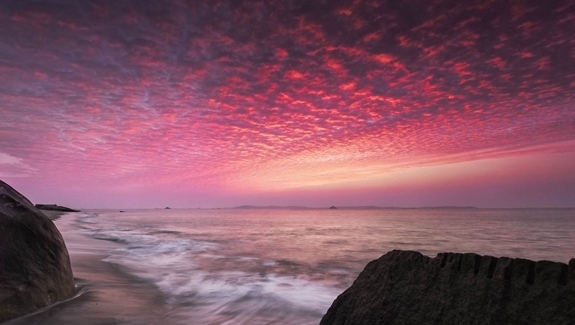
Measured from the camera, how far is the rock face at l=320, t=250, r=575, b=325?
1984mm

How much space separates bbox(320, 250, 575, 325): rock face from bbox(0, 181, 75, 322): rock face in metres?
4.19

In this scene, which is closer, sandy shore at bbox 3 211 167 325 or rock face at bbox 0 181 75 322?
rock face at bbox 0 181 75 322

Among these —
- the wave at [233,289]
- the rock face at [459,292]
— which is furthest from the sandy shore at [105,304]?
the rock face at [459,292]

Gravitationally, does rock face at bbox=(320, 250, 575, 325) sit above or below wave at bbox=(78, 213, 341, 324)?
above

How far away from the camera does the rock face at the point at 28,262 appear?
432 centimetres

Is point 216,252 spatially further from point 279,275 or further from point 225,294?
point 225,294

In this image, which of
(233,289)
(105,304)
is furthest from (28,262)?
(233,289)

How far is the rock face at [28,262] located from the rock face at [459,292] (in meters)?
4.19

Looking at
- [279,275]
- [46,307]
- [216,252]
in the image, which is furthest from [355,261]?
[46,307]

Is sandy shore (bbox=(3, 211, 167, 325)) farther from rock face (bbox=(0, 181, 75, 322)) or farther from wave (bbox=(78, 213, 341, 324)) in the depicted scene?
wave (bbox=(78, 213, 341, 324))

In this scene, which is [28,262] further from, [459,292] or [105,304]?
[459,292]

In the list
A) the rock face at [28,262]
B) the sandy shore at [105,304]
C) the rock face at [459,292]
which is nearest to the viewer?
the rock face at [459,292]

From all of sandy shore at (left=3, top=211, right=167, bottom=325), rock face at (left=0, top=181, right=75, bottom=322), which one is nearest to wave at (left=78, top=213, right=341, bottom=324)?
sandy shore at (left=3, top=211, right=167, bottom=325)

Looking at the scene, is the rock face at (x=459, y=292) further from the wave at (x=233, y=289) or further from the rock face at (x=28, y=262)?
the rock face at (x=28, y=262)
